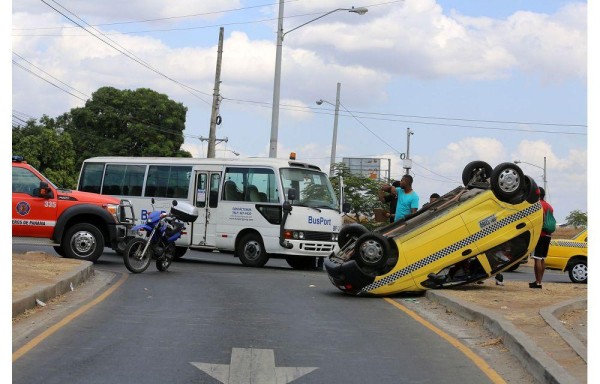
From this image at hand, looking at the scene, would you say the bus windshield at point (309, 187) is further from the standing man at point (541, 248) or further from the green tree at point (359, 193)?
the green tree at point (359, 193)

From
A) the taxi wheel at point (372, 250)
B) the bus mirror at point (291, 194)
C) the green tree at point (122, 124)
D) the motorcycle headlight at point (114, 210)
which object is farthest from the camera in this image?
the green tree at point (122, 124)

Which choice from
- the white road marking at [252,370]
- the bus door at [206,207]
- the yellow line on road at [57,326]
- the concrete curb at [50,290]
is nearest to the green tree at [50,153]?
the bus door at [206,207]

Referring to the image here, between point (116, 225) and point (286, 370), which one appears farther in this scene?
point (116, 225)

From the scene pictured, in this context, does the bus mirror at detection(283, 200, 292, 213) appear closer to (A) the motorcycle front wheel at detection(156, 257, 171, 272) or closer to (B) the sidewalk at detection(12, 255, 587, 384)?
(A) the motorcycle front wheel at detection(156, 257, 171, 272)

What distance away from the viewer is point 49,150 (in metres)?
59.7

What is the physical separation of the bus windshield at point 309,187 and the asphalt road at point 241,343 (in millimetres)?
7494

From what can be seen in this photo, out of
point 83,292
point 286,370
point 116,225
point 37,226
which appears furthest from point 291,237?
point 286,370

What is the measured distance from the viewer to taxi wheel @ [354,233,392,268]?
13.8 metres

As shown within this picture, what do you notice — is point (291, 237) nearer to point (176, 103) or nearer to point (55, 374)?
point (55, 374)

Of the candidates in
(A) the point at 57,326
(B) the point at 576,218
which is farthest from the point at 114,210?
(B) the point at 576,218

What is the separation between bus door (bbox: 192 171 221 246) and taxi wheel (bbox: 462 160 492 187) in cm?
793

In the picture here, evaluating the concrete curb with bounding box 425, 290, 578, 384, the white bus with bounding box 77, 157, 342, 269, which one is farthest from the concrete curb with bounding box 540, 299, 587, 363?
the white bus with bounding box 77, 157, 342, 269

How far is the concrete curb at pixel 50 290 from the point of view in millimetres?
10953

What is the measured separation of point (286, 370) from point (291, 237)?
1343 cm
